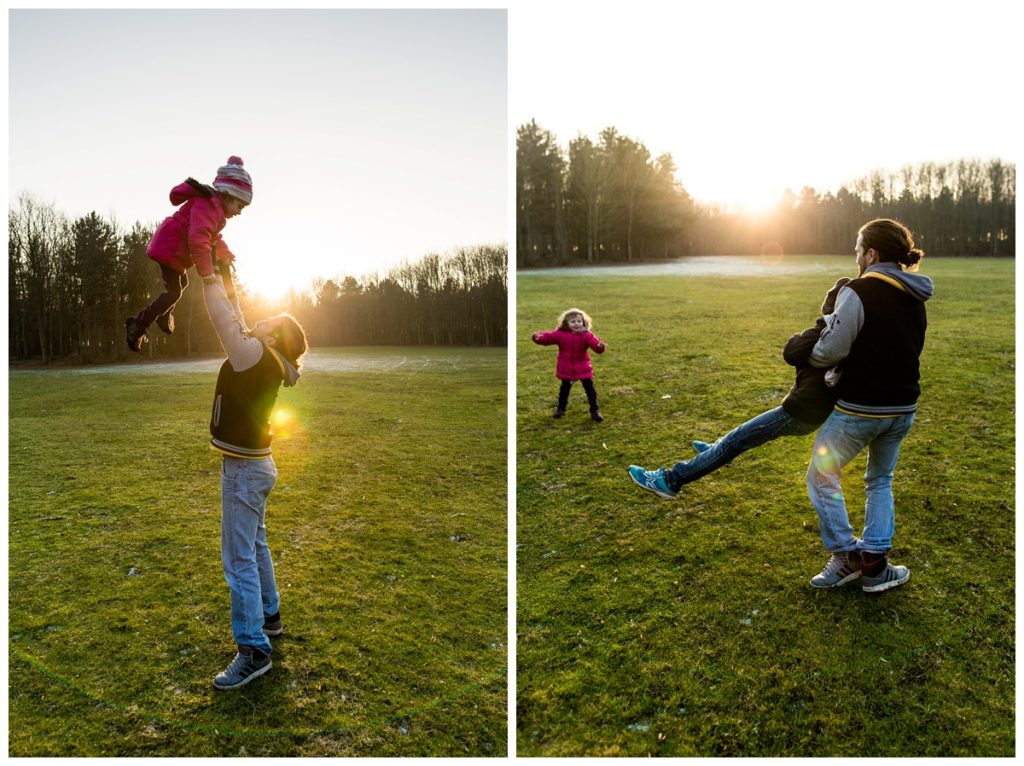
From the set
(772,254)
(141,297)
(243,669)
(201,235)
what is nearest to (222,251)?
(201,235)

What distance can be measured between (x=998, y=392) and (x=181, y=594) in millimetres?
6847

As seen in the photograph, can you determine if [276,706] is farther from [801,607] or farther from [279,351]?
[801,607]

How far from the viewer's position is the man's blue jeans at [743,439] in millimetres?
3016

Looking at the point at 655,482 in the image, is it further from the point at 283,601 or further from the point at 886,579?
the point at 283,601

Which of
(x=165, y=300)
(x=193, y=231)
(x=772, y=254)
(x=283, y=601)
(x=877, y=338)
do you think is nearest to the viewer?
(x=193, y=231)

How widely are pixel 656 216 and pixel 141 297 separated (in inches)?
786

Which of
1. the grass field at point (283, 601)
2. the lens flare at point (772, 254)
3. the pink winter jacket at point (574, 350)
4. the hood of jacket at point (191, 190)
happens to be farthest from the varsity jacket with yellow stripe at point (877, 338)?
the lens flare at point (772, 254)

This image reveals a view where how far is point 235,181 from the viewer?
8.66 feet

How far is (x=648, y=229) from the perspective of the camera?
27484 mm

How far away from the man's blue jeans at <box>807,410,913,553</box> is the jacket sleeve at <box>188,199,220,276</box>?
2.69m

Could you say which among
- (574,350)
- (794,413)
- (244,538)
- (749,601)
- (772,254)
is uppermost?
(772,254)

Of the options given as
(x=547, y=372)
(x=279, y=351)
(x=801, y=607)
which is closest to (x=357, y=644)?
(x=279, y=351)

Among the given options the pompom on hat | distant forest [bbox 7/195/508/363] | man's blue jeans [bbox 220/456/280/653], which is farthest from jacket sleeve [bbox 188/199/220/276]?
distant forest [bbox 7/195/508/363]

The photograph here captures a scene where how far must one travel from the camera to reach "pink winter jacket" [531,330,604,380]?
6.08m
